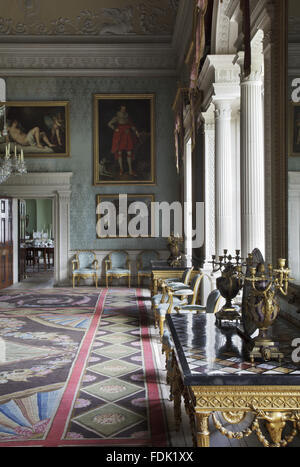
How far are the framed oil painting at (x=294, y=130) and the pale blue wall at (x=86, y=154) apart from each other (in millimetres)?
11157

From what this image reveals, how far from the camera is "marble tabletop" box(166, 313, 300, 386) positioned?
247cm

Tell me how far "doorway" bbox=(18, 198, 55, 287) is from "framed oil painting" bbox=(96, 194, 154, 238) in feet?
8.95

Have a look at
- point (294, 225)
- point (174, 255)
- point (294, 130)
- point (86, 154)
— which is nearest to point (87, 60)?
point (86, 154)

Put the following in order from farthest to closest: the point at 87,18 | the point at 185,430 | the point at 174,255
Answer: the point at 87,18 → the point at 174,255 → the point at 185,430

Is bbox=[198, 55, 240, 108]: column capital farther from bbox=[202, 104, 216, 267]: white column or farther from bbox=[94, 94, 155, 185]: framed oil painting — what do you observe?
bbox=[94, 94, 155, 185]: framed oil painting

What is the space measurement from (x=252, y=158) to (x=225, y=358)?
9.36ft

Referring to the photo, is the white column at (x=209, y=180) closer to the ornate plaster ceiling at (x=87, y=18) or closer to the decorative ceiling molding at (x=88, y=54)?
the decorative ceiling molding at (x=88, y=54)

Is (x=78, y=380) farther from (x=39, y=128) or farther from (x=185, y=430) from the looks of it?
(x=39, y=128)

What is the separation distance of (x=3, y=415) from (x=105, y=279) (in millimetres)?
10581

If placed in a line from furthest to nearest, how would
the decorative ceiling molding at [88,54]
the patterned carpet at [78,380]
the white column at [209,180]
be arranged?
the decorative ceiling molding at [88,54], the white column at [209,180], the patterned carpet at [78,380]

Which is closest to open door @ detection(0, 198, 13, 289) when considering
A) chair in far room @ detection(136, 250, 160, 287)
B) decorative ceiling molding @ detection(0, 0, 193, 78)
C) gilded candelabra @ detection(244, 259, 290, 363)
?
chair in far room @ detection(136, 250, 160, 287)

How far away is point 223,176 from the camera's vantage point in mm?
7523

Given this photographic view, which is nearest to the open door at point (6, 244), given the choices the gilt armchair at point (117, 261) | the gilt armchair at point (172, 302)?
the gilt armchair at point (117, 261)

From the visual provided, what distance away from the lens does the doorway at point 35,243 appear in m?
16.2
